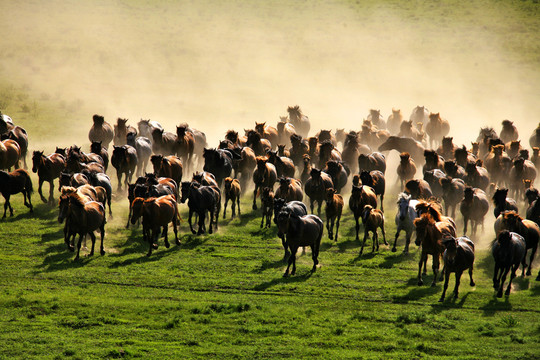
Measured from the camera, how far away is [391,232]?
27.7 metres

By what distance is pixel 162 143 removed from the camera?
113 feet

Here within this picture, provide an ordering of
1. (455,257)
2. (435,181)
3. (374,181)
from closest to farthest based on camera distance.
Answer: (455,257), (374,181), (435,181)

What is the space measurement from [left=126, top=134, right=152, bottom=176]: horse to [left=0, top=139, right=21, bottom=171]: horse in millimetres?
5744

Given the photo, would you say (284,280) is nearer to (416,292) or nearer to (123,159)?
(416,292)

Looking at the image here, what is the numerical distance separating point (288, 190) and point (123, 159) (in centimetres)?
865

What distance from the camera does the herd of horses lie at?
864 inches

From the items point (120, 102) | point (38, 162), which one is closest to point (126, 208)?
point (38, 162)

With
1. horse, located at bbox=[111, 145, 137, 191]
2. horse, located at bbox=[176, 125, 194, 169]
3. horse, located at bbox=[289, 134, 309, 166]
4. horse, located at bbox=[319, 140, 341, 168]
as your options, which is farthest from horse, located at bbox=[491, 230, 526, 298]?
horse, located at bbox=[176, 125, 194, 169]

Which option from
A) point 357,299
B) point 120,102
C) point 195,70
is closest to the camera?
point 357,299

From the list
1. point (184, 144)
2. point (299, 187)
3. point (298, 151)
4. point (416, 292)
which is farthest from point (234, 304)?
point (298, 151)

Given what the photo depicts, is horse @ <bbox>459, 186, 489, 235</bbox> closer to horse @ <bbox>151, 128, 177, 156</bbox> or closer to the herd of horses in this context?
the herd of horses

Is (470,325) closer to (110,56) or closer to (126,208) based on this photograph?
(126,208)

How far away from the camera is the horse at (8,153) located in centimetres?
3028

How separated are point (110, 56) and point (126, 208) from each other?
53442 millimetres
